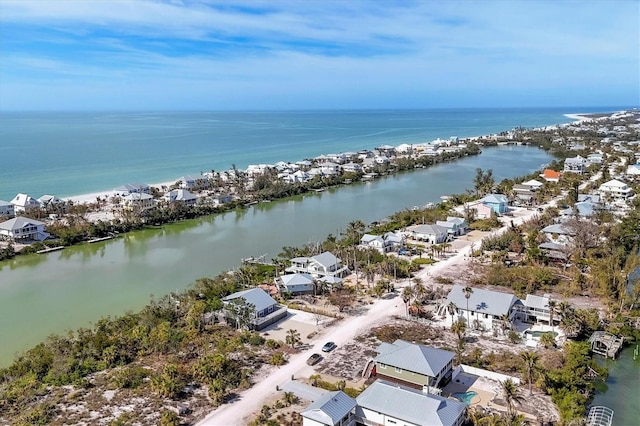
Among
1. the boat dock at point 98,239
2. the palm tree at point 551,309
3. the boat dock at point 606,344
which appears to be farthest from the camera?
the boat dock at point 98,239

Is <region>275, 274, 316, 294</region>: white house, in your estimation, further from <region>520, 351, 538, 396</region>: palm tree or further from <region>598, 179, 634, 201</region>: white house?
<region>598, 179, 634, 201</region>: white house

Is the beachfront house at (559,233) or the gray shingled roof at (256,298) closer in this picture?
the gray shingled roof at (256,298)

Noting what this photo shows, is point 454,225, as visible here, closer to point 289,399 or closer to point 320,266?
point 320,266

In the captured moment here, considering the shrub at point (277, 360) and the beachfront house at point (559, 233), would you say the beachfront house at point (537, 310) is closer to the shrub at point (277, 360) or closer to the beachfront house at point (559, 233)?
the beachfront house at point (559, 233)

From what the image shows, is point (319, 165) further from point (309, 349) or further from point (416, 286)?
point (309, 349)

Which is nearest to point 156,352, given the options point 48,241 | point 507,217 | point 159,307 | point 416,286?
point 159,307

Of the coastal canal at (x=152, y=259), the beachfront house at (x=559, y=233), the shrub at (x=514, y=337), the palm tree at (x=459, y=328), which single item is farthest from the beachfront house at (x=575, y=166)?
the palm tree at (x=459, y=328)
